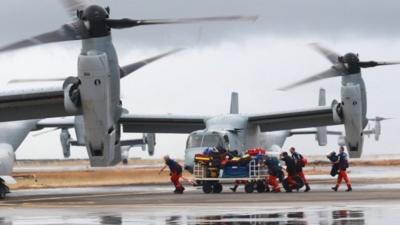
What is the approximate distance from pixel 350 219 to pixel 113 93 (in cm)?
1310

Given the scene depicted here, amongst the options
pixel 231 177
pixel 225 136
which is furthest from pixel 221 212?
pixel 225 136

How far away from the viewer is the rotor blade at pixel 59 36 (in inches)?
1113

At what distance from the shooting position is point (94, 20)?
28156mm

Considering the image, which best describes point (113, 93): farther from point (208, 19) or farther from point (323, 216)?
point (323, 216)

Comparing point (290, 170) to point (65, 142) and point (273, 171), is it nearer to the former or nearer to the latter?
point (273, 171)

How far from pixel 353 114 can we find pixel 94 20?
13325mm

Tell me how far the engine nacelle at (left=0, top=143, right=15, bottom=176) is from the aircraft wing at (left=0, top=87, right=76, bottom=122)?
4.01ft

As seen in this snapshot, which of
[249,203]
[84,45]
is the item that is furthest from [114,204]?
[84,45]

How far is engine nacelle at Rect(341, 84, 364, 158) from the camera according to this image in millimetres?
36750

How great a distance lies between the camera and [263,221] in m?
17.0

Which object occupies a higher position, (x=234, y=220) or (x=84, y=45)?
(x=84, y=45)

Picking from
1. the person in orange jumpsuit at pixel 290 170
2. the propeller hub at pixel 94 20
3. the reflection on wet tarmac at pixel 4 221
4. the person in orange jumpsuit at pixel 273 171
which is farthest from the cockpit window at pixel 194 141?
the reflection on wet tarmac at pixel 4 221

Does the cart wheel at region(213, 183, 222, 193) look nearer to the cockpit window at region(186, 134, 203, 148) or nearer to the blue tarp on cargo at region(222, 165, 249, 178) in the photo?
the blue tarp on cargo at region(222, 165, 249, 178)

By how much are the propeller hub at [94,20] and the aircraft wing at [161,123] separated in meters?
14.3
